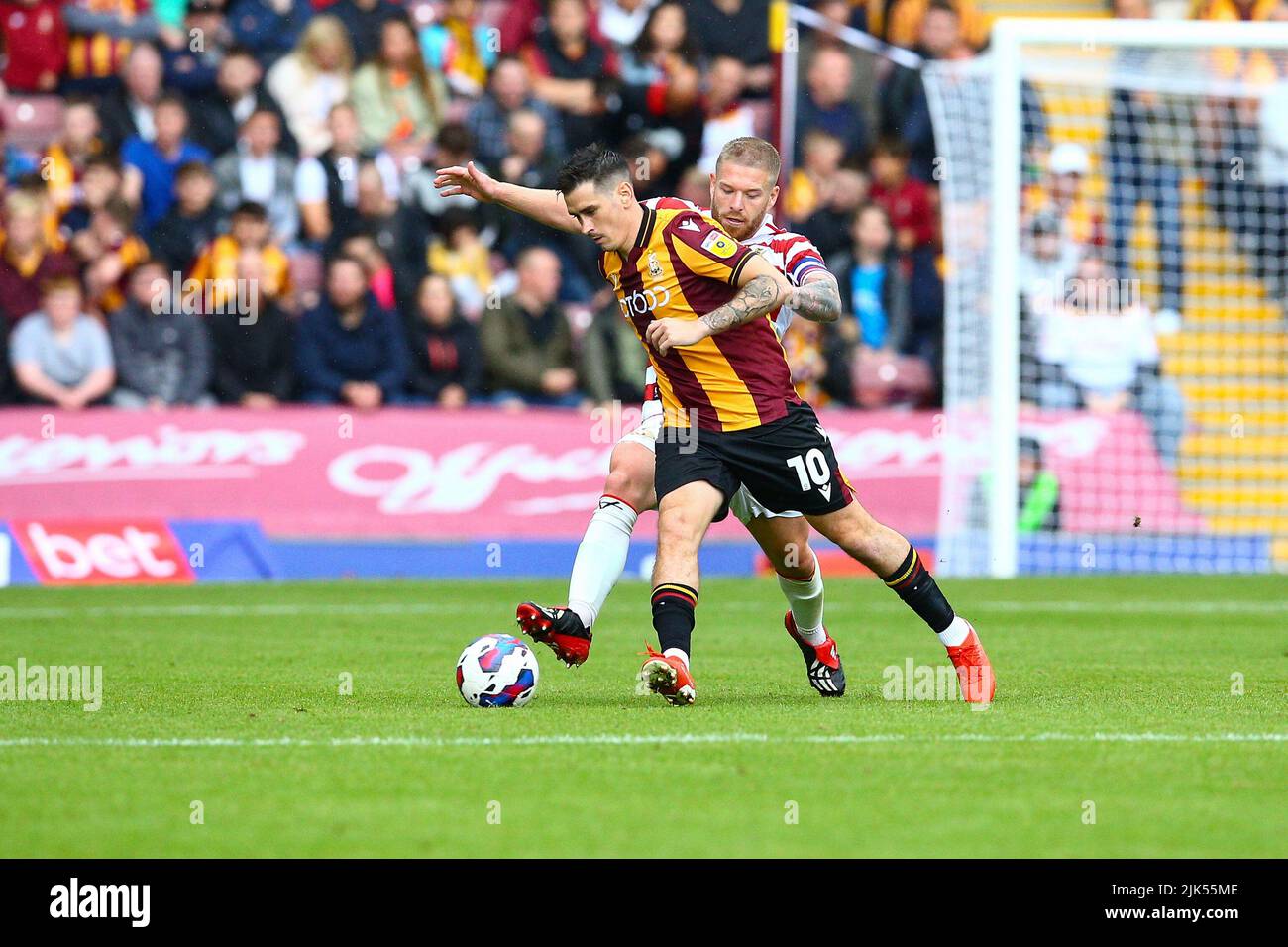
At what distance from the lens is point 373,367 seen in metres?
15.6

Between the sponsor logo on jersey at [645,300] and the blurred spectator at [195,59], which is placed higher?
the blurred spectator at [195,59]

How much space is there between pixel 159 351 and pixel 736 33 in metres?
6.05

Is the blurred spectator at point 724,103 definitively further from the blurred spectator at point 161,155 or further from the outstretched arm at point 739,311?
the outstretched arm at point 739,311

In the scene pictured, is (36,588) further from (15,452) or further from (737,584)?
(737,584)

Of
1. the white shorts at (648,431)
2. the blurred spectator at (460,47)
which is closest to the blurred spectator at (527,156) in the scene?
the blurred spectator at (460,47)

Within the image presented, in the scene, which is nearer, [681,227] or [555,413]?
[681,227]

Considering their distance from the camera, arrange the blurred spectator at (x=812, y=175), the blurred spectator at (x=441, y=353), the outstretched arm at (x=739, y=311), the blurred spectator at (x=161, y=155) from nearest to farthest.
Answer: the outstretched arm at (x=739, y=311), the blurred spectator at (x=441, y=353), the blurred spectator at (x=161, y=155), the blurred spectator at (x=812, y=175)

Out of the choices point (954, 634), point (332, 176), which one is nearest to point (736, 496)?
point (954, 634)

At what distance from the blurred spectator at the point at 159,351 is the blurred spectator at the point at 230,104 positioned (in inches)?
73.1

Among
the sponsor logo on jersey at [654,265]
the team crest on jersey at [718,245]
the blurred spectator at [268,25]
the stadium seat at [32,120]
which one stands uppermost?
the blurred spectator at [268,25]

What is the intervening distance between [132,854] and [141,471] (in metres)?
10.2

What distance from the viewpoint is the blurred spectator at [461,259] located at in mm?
16578

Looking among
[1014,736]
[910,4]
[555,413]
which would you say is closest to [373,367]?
[555,413]

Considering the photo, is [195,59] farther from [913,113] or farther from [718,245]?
[718,245]
